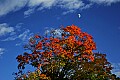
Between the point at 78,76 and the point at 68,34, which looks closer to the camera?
the point at 78,76

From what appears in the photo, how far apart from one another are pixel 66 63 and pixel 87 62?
363 cm

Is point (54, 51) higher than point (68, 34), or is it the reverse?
point (68, 34)

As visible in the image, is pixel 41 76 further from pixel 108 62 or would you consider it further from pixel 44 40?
pixel 108 62

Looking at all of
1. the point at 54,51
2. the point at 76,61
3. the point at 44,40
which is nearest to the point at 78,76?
the point at 76,61

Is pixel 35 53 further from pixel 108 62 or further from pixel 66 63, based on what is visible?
pixel 108 62

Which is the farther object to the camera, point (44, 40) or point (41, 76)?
point (44, 40)

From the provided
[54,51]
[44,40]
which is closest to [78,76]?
[54,51]

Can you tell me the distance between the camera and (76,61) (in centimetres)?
4234

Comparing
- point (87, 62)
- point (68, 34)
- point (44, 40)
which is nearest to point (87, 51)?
point (87, 62)

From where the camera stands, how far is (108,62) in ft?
149

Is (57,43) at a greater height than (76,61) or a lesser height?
greater

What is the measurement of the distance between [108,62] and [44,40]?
12.1 metres

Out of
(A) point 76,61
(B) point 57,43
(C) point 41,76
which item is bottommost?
(C) point 41,76

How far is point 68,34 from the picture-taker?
45.0 metres
